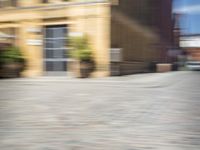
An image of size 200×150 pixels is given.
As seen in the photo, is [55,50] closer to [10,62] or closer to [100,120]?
[10,62]

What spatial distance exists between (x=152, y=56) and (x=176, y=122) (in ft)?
54.2

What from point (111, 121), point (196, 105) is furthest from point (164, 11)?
point (111, 121)

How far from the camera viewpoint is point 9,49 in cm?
2077

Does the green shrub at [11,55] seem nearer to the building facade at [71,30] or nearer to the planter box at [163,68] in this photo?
the building facade at [71,30]

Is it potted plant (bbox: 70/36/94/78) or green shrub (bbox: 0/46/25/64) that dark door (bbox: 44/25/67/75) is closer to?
green shrub (bbox: 0/46/25/64)

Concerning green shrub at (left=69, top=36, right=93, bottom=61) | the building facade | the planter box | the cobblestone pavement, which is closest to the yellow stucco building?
the building facade

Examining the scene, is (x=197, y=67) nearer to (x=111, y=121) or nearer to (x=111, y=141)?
(x=111, y=121)

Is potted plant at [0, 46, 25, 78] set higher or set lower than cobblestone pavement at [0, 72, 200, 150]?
higher

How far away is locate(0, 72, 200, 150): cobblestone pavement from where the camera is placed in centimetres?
677

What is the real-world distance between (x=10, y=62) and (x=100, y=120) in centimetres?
1247

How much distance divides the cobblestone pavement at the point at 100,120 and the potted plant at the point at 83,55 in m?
6.20

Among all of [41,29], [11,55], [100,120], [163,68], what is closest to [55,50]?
[41,29]

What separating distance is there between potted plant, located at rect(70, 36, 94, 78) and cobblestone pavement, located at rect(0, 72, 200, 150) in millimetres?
6200

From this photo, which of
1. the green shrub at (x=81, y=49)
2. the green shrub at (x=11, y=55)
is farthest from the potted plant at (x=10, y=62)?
the green shrub at (x=81, y=49)
